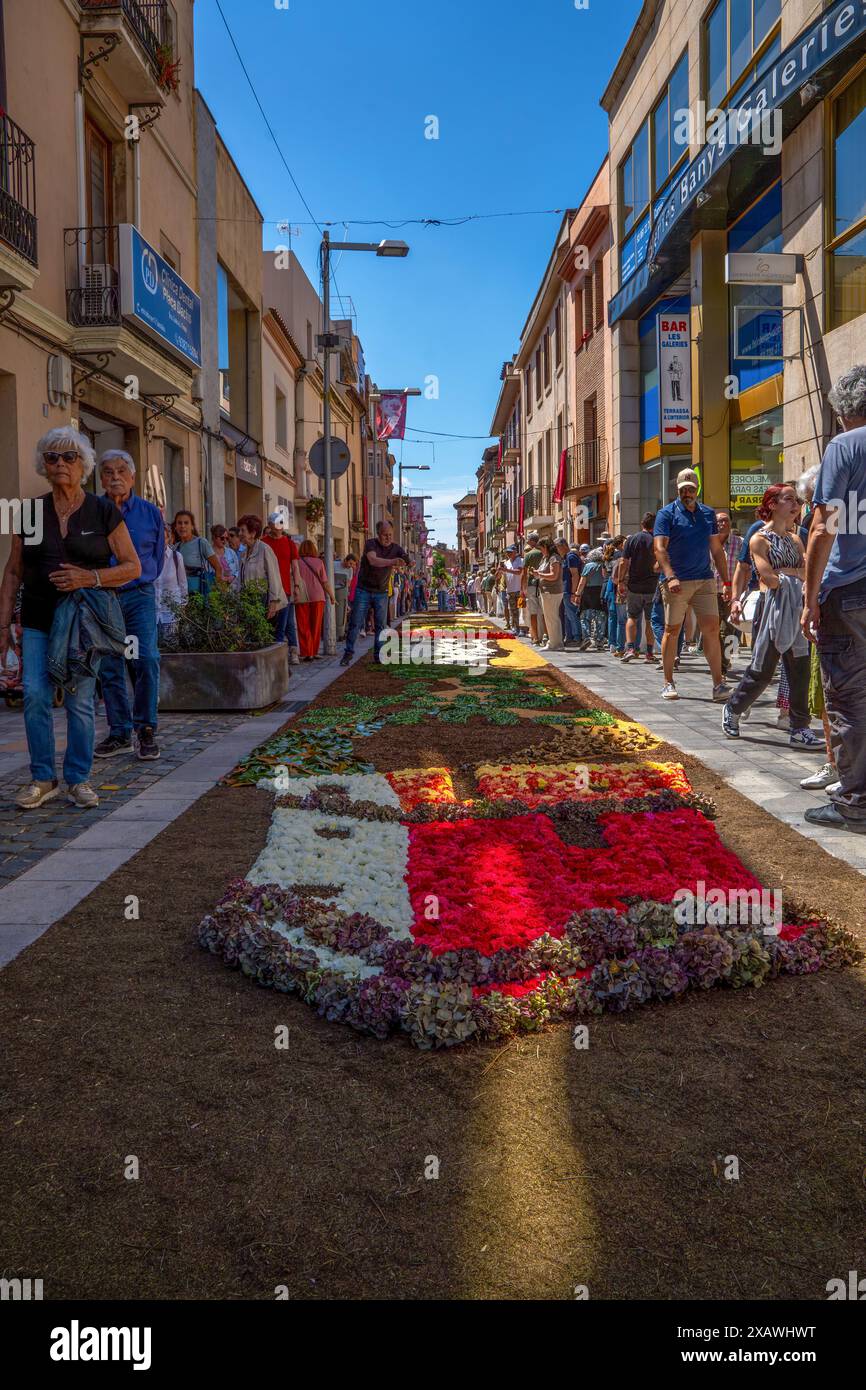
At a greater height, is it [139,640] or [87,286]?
[87,286]

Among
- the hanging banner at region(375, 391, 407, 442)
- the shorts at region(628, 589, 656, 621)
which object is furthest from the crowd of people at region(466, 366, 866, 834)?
the hanging banner at region(375, 391, 407, 442)

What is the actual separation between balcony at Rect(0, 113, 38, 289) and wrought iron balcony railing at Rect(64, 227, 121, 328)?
1.14 metres

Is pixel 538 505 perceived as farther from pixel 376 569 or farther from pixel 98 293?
pixel 98 293

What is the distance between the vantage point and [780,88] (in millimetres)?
13578

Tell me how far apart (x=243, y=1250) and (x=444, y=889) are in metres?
2.06

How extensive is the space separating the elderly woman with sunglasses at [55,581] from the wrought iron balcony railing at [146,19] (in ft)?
33.3

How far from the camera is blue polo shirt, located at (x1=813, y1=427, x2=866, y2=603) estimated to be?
486cm

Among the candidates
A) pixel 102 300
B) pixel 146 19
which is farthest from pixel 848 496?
pixel 146 19

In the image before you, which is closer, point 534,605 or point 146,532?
point 146,532

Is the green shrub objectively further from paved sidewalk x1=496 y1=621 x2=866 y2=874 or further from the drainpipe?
the drainpipe

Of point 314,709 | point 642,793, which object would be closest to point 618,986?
point 642,793

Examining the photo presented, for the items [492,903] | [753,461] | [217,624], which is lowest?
[492,903]

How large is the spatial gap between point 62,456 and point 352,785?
2330 millimetres
